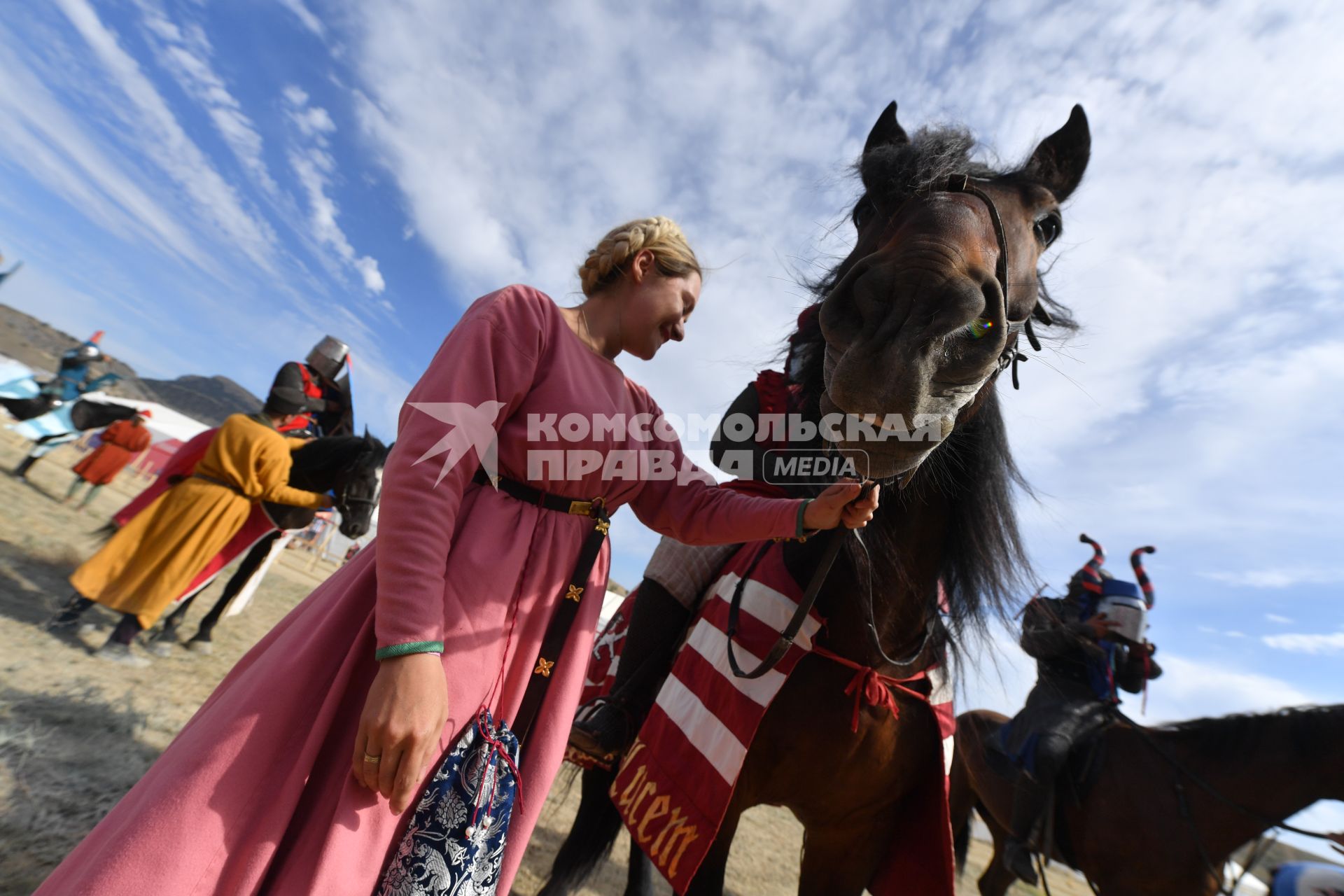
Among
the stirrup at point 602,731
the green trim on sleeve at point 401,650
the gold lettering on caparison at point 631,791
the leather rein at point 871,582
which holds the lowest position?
the gold lettering on caparison at point 631,791

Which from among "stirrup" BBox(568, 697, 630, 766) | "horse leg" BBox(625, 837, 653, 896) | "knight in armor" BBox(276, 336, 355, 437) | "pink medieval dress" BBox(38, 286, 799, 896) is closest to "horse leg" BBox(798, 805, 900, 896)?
"stirrup" BBox(568, 697, 630, 766)

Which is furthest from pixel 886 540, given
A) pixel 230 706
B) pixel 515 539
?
pixel 230 706

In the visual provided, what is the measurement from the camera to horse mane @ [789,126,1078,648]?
71.1 inches

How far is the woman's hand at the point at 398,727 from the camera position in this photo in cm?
89

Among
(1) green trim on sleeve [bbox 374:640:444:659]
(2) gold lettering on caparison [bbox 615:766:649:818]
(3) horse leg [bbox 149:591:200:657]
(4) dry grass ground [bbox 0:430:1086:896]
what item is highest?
(1) green trim on sleeve [bbox 374:640:444:659]

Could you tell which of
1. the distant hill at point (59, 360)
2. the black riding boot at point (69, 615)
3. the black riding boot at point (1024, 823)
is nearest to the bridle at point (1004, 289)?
the black riding boot at point (1024, 823)

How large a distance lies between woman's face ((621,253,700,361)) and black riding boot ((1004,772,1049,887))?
4.50 meters

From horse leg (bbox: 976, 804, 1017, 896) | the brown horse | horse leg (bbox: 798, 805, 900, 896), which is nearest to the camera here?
horse leg (bbox: 798, 805, 900, 896)

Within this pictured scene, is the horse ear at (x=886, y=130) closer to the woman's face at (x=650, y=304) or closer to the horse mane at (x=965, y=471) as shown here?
the horse mane at (x=965, y=471)

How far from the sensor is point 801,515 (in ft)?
4.67

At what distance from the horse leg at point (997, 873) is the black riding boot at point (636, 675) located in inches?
169

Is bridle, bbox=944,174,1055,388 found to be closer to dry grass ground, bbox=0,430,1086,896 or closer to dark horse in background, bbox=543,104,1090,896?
dark horse in background, bbox=543,104,1090,896

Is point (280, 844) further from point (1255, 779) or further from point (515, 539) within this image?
point (1255, 779)

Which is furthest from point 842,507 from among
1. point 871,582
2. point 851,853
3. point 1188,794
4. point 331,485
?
point 331,485
